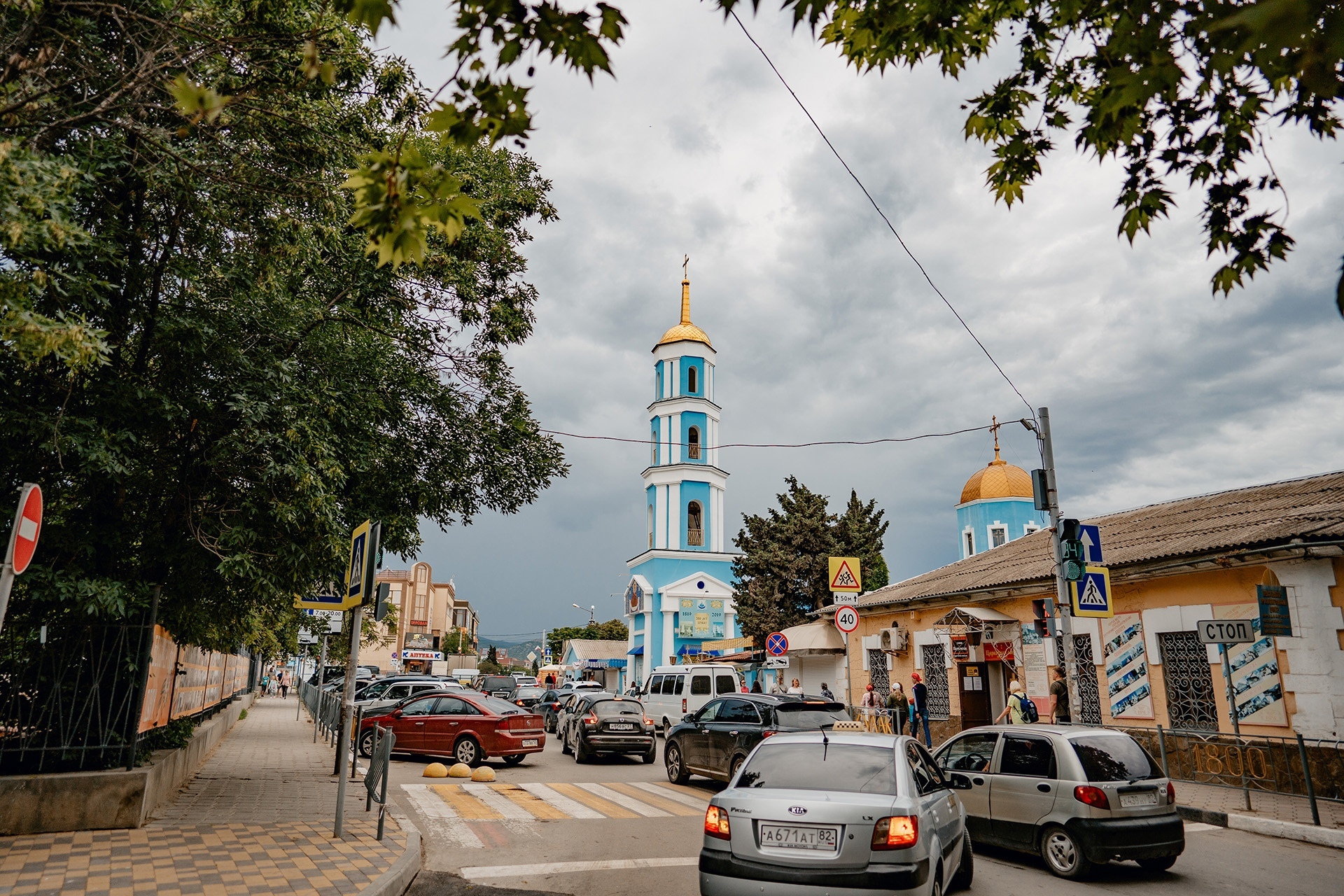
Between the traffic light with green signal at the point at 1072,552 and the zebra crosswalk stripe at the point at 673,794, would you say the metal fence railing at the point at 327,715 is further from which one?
the traffic light with green signal at the point at 1072,552

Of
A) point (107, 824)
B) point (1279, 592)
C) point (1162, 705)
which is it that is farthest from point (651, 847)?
point (1162, 705)

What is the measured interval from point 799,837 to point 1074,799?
154 inches

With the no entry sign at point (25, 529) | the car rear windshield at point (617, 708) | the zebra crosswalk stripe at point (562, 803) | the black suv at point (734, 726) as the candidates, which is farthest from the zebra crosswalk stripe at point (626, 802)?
the no entry sign at point (25, 529)

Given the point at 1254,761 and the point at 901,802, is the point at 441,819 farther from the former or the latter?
the point at 1254,761

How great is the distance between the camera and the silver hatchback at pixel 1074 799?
7.93m

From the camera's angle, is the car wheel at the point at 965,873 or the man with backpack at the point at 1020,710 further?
the man with backpack at the point at 1020,710

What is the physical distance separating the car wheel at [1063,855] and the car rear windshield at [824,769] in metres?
3.12

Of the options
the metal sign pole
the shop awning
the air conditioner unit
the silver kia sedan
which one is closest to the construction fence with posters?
the metal sign pole

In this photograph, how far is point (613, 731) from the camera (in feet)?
62.3

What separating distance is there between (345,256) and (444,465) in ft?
12.7

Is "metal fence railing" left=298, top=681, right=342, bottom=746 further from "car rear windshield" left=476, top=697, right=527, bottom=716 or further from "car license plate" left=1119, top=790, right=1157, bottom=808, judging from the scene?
"car license plate" left=1119, top=790, right=1157, bottom=808

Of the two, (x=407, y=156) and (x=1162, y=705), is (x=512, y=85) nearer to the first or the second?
(x=407, y=156)

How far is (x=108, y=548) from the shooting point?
9.52 m

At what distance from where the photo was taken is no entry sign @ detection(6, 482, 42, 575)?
14.9 ft
